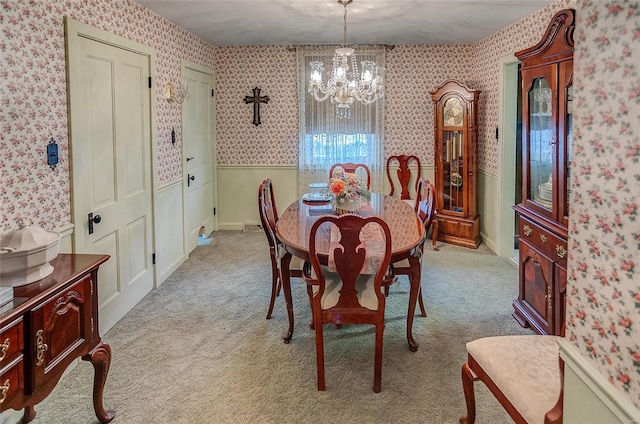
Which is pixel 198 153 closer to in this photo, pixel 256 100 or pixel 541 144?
pixel 256 100

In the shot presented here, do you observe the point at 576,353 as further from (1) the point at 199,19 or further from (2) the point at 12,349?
(1) the point at 199,19

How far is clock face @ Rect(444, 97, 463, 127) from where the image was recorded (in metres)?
5.68

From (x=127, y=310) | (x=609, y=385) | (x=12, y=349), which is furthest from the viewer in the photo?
(x=127, y=310)

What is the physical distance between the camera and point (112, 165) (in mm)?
3537

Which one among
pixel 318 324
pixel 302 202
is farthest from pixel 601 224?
pixel 302 202

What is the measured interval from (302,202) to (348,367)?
1.71 meters

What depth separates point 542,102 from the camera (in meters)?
3.08

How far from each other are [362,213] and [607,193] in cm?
260

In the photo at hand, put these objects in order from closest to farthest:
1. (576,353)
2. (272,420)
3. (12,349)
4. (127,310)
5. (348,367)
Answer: (576,353) < (12,349) < (272,420) < (348,367) < (127,310)

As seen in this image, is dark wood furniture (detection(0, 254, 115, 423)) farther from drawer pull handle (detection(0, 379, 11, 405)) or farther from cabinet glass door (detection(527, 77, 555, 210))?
cabinet glass door (detection(527, 77, 555, 210))

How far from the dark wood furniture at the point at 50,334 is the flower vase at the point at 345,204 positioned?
1749 mm

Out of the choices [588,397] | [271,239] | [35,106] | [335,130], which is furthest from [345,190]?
[335,130]

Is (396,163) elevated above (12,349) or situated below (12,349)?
above

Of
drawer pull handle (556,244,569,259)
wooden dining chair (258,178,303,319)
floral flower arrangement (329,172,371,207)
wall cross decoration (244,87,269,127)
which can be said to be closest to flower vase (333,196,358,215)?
floral flower arrangement (329,172,371,207)
